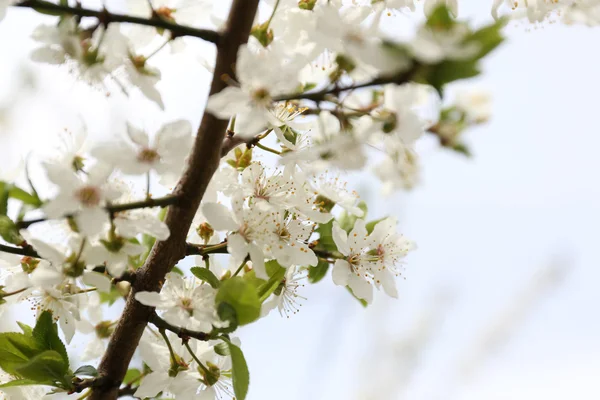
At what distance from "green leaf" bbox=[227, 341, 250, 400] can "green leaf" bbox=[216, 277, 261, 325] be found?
5 cm

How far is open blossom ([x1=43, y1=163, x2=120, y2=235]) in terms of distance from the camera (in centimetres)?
70

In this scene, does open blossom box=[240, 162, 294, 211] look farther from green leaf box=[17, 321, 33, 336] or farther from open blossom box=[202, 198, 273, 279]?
green leaf box=[17, 321, 33, 336]

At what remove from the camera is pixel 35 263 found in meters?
0.94

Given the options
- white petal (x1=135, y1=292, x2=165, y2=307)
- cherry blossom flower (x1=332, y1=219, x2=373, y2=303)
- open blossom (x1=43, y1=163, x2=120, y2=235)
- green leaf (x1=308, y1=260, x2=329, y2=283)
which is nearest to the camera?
open blossom (x1=43, y1=163, x2=120, y2=235)

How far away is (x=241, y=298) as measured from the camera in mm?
790

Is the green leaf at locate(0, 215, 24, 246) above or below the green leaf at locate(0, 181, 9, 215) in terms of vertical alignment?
below

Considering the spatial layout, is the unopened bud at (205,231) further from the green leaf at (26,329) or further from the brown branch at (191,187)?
the green leaf at (26,329)

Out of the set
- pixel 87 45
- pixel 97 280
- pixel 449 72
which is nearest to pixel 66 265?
pixel 97 280

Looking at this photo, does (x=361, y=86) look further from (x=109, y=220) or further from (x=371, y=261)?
(x=371, y=261)

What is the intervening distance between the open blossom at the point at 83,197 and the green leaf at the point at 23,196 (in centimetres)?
10

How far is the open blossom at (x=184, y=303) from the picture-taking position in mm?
822

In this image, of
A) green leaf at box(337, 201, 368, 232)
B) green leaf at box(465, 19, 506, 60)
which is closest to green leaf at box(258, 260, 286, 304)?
green leaf at box(337, 201, 368, 232)

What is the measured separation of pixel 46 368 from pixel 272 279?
0.33m

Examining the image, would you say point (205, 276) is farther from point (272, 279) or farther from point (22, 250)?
point (22, 250)
